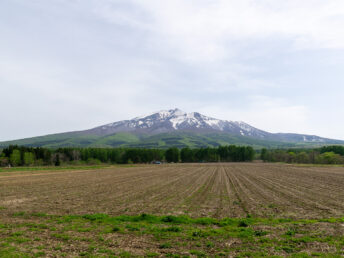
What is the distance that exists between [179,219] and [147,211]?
11.8 ft

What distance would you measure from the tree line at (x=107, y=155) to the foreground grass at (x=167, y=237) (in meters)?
105

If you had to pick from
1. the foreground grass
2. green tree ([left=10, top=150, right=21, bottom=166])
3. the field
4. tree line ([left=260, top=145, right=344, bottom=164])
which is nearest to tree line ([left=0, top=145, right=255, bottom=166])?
green tree ([left=10, top=150, right=21, bottom=166])

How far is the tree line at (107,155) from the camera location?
10894cm

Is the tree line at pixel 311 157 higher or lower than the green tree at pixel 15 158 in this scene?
lower

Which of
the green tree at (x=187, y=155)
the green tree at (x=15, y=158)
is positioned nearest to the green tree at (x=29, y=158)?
the green tree at (x=15, y=158)

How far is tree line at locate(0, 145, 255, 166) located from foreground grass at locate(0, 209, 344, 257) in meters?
105

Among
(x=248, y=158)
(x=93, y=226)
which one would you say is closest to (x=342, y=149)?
(x=248, y=158)

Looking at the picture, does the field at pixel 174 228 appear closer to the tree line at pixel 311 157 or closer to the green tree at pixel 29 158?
the green tree at pixel 29 158

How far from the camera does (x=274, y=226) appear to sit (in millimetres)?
13414

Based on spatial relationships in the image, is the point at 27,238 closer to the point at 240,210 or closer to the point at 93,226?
the point at 93,226

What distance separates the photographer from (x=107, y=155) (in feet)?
504

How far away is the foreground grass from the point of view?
9836 mm

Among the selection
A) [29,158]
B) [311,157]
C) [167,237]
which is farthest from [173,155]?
[167,237]

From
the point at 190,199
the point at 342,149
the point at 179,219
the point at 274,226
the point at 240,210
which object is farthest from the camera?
the point at 342,149
